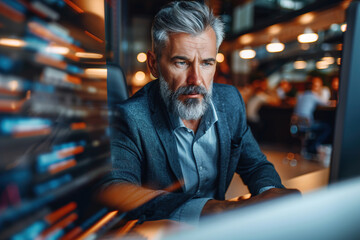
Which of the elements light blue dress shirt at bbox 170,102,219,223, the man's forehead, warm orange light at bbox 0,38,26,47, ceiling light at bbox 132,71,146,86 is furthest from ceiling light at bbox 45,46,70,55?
ceiling light at bbox 132,71,146,86

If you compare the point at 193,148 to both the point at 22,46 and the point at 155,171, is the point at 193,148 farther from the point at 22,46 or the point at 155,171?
the point at 22,46

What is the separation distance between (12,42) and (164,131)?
2.21ft

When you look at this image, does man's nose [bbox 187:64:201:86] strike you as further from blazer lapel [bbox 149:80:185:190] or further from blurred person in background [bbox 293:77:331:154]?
blurred person in background [bbox 293:77:331:154]

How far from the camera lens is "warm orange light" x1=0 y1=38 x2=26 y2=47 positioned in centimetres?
25

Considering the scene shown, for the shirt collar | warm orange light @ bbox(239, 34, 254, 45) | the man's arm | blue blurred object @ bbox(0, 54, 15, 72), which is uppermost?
warm orange light @ bbox(239, 34, 254, 45)

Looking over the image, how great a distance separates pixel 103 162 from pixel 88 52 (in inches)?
10.5

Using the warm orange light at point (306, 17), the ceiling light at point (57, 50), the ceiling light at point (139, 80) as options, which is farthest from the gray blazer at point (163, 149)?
the ceiling light at point (139, 80)

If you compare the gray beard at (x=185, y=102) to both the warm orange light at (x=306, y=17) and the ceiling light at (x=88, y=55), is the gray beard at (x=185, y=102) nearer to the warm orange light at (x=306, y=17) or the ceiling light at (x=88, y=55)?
the ceiling light at (x=88, y=55)

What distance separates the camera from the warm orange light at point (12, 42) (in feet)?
0.81

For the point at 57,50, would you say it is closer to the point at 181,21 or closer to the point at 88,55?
the point at 88,55

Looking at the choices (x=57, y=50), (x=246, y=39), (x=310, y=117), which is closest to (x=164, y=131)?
(x=57, y=50)

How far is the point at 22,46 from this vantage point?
270mm

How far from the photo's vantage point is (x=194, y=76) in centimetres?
84

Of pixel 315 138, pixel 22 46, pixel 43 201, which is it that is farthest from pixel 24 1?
pixel 315 138
